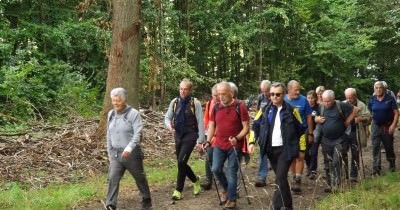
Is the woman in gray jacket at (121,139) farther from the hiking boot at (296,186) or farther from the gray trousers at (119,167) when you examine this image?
the hiking boot at (296,186)

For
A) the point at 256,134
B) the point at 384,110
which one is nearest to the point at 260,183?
the point at 256,134

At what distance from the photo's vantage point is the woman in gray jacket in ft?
22.5

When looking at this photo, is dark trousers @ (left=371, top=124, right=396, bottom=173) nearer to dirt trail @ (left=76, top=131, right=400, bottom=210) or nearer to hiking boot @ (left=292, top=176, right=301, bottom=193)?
dirt trail @ (left=76, top=131, right=400, bottom=210)

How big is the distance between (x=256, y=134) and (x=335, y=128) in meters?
2.08

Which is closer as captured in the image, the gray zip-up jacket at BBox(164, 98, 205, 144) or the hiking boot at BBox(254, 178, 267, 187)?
the gray zip-up jacket at BBox(164, 98, 205, 144)

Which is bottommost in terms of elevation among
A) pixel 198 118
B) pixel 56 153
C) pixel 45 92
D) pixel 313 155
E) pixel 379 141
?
pixel 56 153

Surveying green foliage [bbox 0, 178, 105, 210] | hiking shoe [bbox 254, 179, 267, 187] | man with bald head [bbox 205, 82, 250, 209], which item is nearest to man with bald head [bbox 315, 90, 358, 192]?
hiking shoe [bbox 254, 179, 267, 187]

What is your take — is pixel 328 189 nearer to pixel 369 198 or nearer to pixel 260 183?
pixel 260 183

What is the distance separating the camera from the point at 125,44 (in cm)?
Result: 1158

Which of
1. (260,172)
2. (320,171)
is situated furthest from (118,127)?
(320,171)

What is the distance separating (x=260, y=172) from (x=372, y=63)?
23.8m

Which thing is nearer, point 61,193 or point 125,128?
point 125,128

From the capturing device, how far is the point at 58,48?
20656 mm

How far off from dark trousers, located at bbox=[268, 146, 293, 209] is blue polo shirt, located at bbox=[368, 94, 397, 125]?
4125 mm
